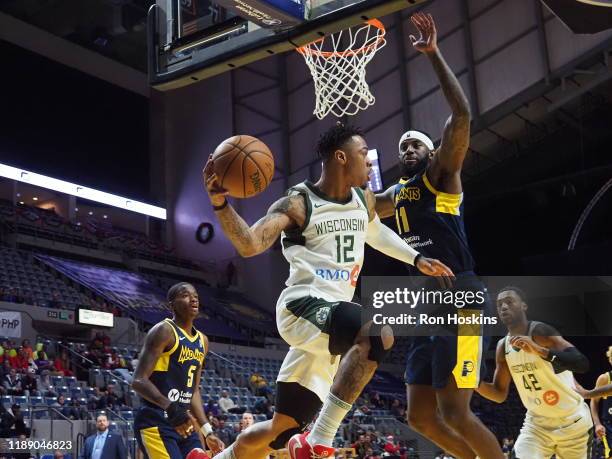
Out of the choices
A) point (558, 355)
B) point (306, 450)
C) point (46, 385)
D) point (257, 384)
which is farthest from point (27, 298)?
point (306, 450)

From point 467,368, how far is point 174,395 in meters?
2.30

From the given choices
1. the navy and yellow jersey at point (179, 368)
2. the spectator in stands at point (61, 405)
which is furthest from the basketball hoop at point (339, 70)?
the spectator in stands at point (61, 405)

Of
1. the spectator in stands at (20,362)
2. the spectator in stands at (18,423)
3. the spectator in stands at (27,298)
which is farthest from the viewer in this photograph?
the spectator in stands at (27,298)

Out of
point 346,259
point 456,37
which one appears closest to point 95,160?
point 456,37

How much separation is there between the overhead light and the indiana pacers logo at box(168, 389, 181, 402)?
19.0 metres

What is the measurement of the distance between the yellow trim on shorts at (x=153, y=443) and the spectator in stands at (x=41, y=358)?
35.4 feet

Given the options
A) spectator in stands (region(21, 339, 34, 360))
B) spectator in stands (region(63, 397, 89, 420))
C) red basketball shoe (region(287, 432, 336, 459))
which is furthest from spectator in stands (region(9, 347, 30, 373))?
red basketball shoe (region(287, 432, 336, 459))

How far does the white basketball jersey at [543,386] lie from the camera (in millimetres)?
6336

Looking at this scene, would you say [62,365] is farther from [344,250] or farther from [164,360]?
[344,250]

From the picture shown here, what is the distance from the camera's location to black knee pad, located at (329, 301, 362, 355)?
4031mm

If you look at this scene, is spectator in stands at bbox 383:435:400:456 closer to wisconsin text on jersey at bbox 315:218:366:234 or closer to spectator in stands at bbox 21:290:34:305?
spectator in stands at bbox 21:290:34:305

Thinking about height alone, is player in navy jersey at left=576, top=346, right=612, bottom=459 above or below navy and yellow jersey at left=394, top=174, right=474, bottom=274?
below

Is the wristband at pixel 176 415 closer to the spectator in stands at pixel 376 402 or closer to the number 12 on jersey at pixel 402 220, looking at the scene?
the number 12 on jersey at pixel 402 220

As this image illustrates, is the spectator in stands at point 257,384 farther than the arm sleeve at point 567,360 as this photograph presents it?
Yes
